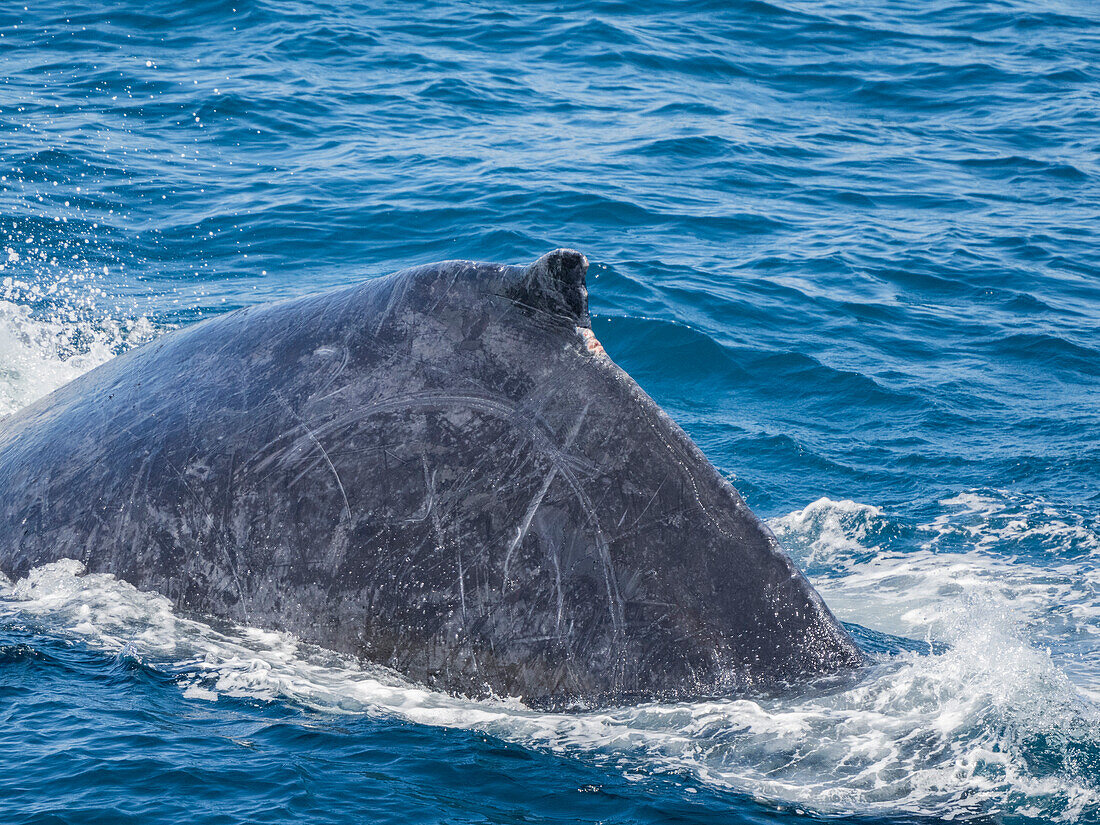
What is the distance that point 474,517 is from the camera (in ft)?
→ 17.0

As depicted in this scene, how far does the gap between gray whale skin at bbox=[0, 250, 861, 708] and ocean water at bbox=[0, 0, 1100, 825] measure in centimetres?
21

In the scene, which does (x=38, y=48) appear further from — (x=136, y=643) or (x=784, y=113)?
(x=136, y=643)

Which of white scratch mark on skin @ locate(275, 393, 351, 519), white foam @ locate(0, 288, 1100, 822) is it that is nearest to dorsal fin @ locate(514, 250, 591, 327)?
white scratch mark on skin @ locate(275, 393, 351, 519)

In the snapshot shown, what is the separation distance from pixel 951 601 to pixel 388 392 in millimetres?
4742

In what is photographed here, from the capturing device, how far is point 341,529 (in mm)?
5316

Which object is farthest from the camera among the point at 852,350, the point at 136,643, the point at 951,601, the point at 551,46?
the point at 551,46

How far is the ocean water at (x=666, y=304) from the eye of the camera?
17.2 feet

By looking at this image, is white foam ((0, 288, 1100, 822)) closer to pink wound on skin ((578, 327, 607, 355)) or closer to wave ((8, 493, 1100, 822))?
wave ((8, 493, 1100, 822))

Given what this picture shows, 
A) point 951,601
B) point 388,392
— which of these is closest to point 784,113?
point 951,601

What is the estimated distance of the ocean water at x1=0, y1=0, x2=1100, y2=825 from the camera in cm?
524

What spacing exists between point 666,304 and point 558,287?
9.38 metres

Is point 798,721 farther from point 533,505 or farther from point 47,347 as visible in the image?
point 47,347

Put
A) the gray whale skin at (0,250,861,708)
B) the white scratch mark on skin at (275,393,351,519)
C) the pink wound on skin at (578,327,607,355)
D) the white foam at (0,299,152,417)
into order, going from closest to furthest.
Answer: the gray whale skin at (0,250,861,708) < the pink wound on skin at (578,327,607,355) < the white scratch mark on skin at (275,393,351,519) < the white foam at (0,299,152,417)

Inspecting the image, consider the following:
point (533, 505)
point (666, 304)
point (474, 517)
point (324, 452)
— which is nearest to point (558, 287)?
point (533, 505)
